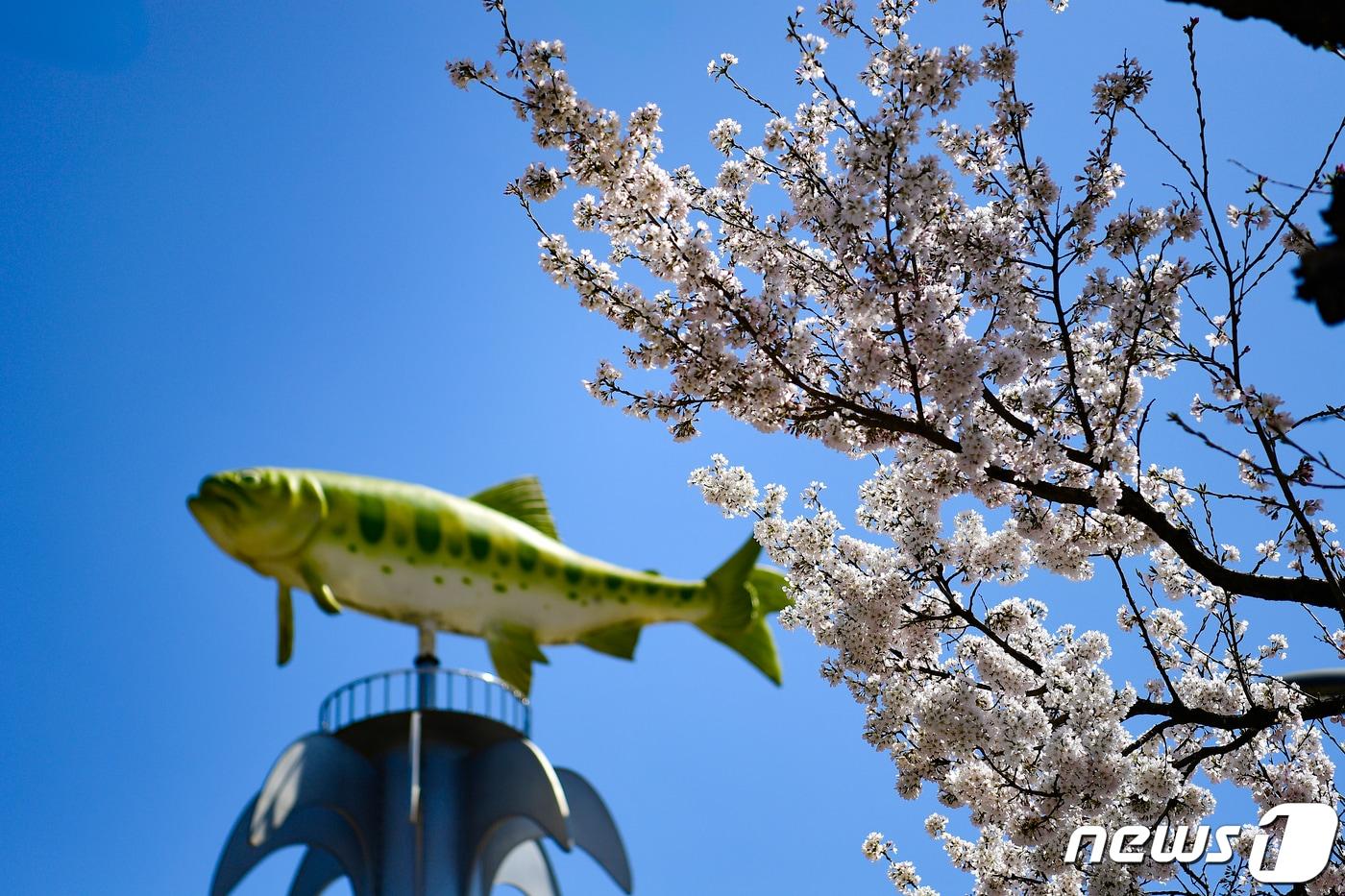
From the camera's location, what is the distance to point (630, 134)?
10453 mm

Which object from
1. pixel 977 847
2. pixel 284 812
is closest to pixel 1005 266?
pixel 977 847

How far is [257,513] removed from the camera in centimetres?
891

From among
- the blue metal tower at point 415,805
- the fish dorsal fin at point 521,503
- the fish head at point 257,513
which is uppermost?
the fish dorsal fin at point 521,503

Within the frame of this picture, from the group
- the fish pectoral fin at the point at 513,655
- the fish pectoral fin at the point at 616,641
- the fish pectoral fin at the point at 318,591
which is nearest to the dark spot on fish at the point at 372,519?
the fish pectoral fin at the point at 318,591

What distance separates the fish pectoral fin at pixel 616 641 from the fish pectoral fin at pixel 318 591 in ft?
6.38

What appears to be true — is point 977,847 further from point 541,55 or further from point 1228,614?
point 541,55

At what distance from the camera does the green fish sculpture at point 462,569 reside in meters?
9.02

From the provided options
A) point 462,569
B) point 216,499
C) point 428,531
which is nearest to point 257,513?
point 216,499

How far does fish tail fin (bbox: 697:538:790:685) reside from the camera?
34.1 ft

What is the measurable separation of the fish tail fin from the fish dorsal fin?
131 cm

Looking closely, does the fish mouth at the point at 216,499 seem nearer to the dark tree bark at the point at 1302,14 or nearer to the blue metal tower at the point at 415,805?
the blue metal tower at the point at 415,805

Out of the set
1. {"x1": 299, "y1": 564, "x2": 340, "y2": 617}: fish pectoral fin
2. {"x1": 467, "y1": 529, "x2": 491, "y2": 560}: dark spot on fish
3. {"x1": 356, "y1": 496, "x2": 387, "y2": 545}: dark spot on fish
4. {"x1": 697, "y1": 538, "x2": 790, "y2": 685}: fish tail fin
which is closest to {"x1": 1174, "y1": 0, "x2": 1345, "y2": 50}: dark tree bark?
{"x1": 467, "y1": 529, "x2": 491, "y2": 560}: dark spot on fish

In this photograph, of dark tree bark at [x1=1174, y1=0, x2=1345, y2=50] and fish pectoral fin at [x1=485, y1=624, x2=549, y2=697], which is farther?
fish pectoral fin at [x1=485, y1=624, x2=549, y2=697]

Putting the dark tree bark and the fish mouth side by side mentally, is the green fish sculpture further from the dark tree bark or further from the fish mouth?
the dark tree bark
